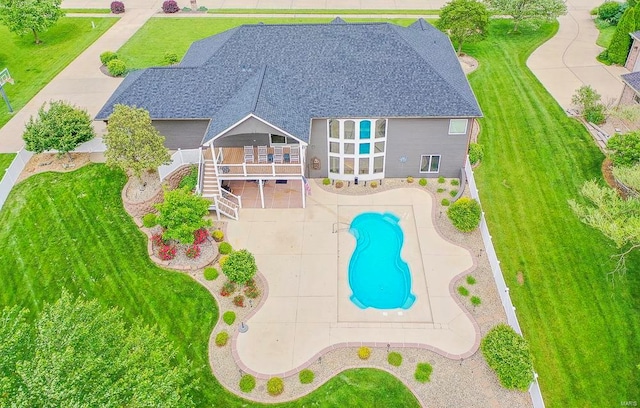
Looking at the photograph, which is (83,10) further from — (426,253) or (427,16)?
(426,253)

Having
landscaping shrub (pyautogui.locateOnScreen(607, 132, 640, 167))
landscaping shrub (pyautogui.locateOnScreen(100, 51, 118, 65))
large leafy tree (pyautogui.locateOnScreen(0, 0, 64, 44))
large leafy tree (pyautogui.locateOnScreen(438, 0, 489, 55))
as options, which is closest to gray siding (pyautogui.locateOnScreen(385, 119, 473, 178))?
landscaping shrub (pyautogui.locateOnScreen(607, 132, 640, 167))

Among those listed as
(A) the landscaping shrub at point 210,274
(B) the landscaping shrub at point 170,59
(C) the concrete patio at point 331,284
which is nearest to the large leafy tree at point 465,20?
(C) the concrete patio at point 331,284

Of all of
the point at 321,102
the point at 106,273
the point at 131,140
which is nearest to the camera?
the point at 106,273

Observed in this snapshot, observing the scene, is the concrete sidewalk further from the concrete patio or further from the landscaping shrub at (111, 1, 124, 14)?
the landscaping shrub at (111, 1, 124, 14)

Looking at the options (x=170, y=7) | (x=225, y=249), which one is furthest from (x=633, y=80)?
(x=170, y=7)

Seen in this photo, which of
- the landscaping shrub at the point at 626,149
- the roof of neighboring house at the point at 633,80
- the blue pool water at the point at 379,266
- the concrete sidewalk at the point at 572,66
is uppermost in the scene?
the roof of neighboring house at the point at 633,80

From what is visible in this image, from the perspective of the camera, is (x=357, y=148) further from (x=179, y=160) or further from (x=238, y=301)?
(x=238, y=301)

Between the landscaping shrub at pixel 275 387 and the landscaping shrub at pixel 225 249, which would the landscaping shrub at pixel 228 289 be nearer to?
the landscaping shrub at pixel 225 249
